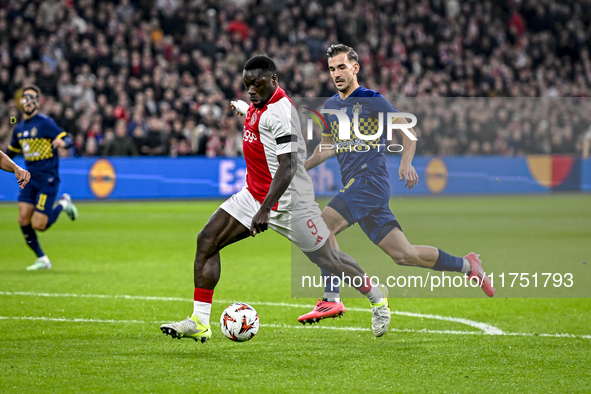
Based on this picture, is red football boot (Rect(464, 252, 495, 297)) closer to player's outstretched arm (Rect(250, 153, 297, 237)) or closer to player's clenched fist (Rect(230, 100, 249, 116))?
player's outstretched arm (Rect(250, 153, 297, 237))

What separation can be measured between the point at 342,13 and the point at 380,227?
71.8ft

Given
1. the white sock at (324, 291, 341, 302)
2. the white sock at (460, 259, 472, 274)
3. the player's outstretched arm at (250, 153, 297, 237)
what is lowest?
the white sock at (324, 291, 341, 302)

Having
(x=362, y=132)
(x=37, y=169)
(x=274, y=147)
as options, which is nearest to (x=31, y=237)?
(x=37, y=169)

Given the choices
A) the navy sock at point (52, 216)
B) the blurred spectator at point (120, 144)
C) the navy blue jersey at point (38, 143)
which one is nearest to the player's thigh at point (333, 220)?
the navy blue jersey at point (38, 143)

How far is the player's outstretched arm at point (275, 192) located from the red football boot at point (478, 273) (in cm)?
221

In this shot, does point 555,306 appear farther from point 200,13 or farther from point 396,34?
point 396,34

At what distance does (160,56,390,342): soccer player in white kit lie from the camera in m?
5.55

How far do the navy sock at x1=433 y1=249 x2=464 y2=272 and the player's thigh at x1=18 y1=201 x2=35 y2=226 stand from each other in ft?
19.4

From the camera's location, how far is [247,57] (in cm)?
2458

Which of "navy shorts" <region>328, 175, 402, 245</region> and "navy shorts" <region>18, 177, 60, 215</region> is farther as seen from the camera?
"navy shorts" <region>18, 177, 60, 215</region>

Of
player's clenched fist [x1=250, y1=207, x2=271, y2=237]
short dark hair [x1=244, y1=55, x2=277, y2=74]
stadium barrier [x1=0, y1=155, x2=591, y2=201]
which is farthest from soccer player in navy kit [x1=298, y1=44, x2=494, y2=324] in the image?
stadium barrier [x1=0, y1=155, x2=591, y2=201]

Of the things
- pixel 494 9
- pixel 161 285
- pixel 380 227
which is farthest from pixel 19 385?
A: pixel 494 9

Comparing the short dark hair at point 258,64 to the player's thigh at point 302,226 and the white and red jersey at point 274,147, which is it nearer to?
the white and red jersey at point 274,147

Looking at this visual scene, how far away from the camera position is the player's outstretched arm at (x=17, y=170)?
6.25 metres
